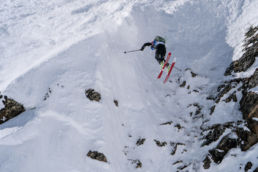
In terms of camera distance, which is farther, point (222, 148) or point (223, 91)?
point (223, 91)

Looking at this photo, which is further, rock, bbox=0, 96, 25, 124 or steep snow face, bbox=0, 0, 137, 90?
steep snow face, bbox=0, 0, 137, 90

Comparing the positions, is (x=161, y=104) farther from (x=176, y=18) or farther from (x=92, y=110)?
(x=176, y=18)

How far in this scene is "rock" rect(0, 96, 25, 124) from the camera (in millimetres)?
10258

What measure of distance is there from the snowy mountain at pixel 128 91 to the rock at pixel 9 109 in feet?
0.15

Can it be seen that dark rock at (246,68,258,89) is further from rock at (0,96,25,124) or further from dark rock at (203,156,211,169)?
rock at (0,96,25,124)

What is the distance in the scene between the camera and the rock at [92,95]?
10.9 metres

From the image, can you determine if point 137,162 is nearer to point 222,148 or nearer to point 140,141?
point 140,141

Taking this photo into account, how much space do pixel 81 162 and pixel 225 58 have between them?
11.6 meters

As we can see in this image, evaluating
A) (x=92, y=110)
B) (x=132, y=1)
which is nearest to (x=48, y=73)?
(x=92, y=110)

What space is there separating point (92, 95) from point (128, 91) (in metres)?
2.71

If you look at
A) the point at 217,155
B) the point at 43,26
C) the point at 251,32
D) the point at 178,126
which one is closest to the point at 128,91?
the point at 178,126

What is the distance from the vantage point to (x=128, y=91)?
12.8 metres

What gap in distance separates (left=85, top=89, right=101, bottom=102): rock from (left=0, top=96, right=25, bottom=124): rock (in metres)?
3.31

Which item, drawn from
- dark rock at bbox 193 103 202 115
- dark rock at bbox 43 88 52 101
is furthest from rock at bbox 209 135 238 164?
dark rock at bbox 43 88 52 101
